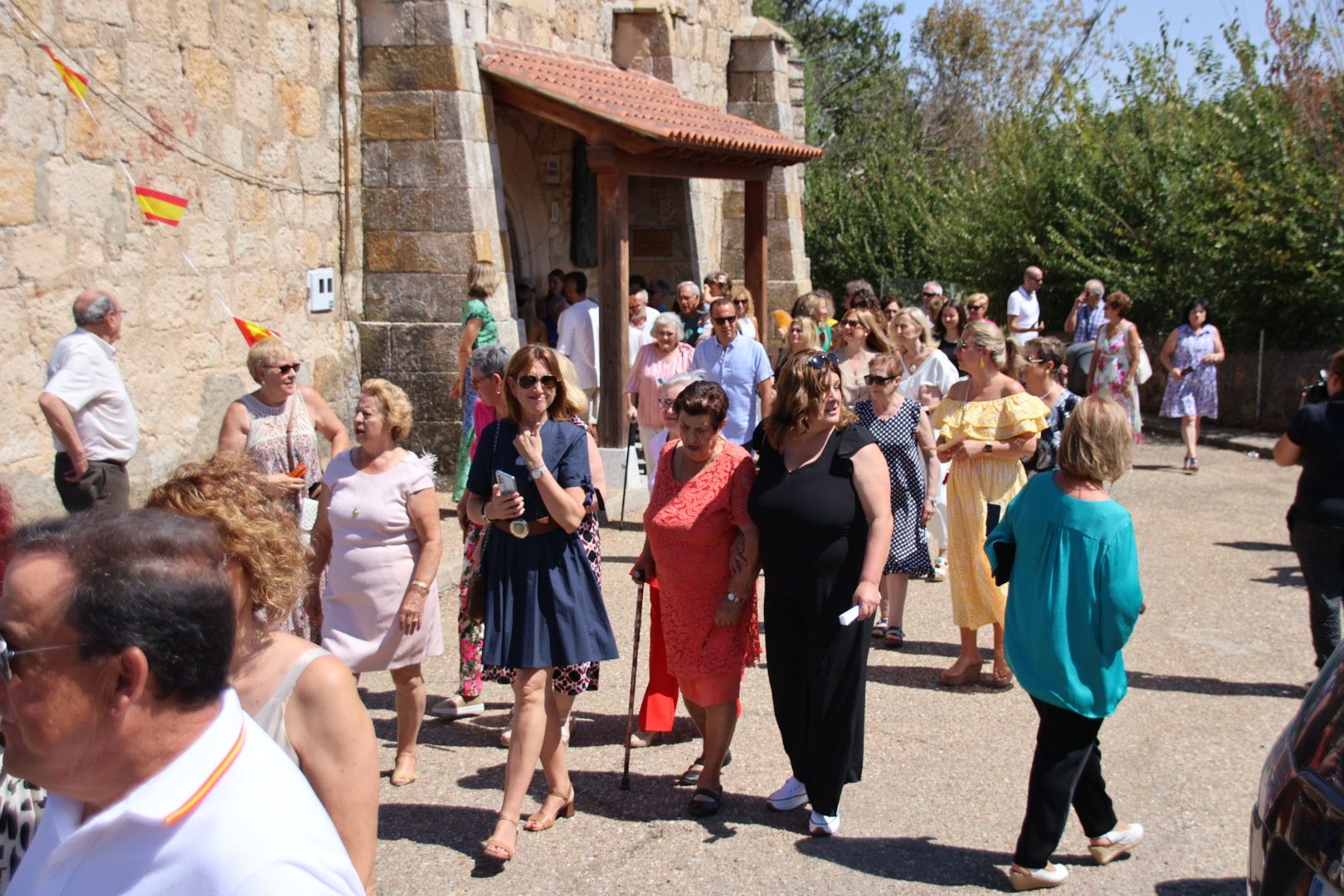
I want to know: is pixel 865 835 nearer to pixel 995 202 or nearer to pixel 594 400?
pixel 594 400

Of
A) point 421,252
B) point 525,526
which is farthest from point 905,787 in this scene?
point 421,252

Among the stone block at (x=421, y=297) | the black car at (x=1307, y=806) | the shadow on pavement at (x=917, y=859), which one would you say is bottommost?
the shadow on pavement at (x=917, y=859)

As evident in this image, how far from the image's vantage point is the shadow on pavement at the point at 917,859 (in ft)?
14.7

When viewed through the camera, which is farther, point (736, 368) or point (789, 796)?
point (736, 368)

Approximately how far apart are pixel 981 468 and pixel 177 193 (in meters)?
5.62

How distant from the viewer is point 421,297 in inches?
Result: 454

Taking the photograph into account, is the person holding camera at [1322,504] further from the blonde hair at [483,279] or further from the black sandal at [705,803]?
the blonde hair at [483,279]

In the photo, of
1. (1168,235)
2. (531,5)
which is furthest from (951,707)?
(1168,235)

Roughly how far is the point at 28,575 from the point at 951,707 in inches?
200

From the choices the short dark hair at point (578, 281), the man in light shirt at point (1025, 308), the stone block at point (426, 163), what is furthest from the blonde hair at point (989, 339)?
the man in light shirt at point (1025, 308)

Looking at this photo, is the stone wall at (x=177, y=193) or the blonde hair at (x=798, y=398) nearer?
the blonde hair at (x=798, y=398)

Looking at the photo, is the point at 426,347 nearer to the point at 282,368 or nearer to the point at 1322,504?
the point at 282,368

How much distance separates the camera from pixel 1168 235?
17.8 meters

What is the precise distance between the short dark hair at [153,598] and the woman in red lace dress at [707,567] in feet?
10.2
